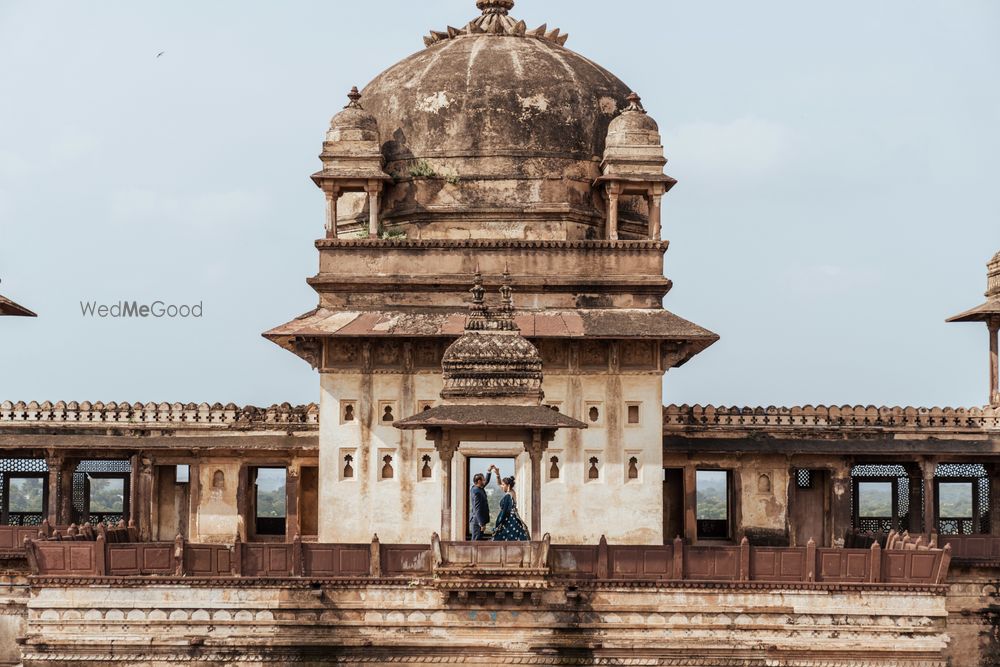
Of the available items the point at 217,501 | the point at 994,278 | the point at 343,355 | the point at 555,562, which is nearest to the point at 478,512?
the point at 555,562

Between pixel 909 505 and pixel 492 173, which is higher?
pixel 492 173

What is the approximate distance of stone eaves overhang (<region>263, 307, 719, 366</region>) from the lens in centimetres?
2978

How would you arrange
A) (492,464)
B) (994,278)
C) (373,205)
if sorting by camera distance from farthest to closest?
(994,278)
(373,205)
(492,464)

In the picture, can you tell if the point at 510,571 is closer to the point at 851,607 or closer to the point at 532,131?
the point at 851,607

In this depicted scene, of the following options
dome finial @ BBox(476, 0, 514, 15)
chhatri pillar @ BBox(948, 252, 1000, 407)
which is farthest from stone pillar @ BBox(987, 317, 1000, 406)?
dome finial @ BBox(476, 0, 514, 15)

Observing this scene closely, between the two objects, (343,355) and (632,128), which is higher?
(632,128)

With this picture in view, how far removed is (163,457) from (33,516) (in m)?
4.99

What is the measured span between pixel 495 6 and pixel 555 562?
13583 mm

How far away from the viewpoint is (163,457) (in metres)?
34.7

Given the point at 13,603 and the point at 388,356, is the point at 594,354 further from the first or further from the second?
the point at 13,603

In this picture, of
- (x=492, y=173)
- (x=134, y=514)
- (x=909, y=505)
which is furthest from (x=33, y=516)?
(x=909, y=505)

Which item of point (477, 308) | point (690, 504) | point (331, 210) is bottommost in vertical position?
point (690, 504)

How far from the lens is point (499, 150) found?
107 feet

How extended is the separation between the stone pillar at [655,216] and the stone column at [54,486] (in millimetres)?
12931
